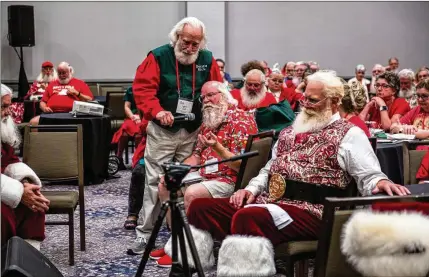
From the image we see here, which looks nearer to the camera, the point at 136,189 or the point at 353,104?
the point at 353,104

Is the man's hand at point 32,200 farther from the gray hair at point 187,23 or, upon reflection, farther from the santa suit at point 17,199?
the gray hair at point 187,23

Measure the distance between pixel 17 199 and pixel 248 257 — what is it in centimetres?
118

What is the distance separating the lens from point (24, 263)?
2.55 metres

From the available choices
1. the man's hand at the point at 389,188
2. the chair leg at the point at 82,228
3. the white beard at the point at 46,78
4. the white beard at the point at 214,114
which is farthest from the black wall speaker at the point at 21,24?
the man's hand at the point at 389,188

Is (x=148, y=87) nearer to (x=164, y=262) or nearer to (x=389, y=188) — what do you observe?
(x=164, y=262)

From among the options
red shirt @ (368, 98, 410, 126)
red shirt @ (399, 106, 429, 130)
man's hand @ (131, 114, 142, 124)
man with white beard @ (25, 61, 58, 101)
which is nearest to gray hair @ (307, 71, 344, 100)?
red shirt @ (399, 106, 429, 130)

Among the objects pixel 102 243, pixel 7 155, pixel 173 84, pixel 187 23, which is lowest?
pixel 102 243

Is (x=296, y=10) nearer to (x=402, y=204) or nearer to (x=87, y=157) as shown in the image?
(x=87, y=157)

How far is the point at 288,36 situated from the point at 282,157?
9.07 m

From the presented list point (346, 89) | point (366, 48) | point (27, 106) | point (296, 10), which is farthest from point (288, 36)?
point (346, 89)

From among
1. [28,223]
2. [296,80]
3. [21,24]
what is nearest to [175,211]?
[28,223]

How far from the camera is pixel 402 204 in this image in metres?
2.37

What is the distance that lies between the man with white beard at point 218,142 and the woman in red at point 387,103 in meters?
1.92

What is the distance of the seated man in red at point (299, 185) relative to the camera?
2898 millimetres
